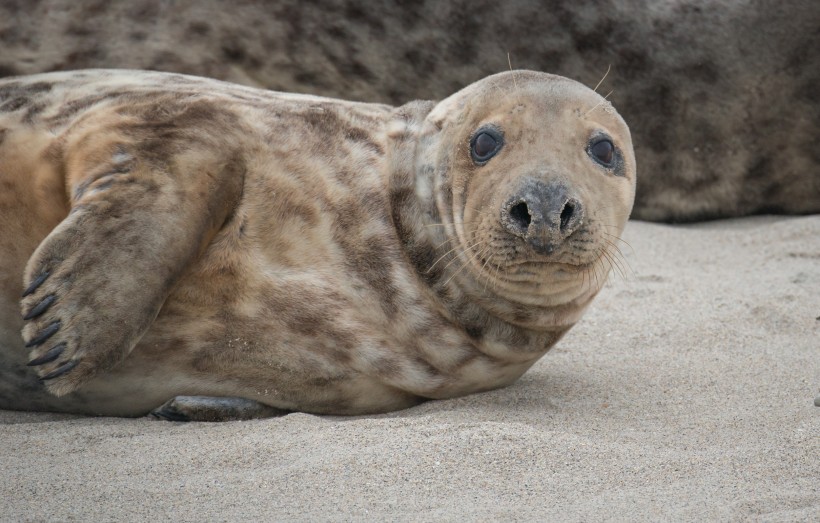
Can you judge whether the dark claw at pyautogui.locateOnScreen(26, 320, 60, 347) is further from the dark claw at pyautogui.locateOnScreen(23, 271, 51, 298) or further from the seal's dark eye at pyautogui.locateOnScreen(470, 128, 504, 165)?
the seal's dark eye at pyautogui.locateOnScreen(470, 128, 504, 165)

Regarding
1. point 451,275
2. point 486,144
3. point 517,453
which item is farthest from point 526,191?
point 517,453

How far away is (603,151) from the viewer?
361cm

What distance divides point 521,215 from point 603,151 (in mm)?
430

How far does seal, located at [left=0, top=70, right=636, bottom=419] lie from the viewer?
134 inches

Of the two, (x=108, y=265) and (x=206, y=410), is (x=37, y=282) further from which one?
(x=206, y=410)

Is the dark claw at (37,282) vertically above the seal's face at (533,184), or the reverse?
the seal's face at (533,184)

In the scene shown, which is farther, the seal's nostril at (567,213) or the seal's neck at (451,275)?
the seal's neck at (451,275)

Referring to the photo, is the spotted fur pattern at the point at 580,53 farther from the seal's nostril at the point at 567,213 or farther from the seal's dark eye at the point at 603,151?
the seal's nostril at the point at 567,213

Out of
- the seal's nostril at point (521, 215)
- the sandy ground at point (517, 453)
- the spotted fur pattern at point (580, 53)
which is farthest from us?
the spotted fur pattern at point (580, 53)

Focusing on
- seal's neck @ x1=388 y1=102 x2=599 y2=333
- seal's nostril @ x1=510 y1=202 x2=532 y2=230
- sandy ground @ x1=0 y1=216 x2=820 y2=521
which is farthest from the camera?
seal's neck @ x1=388 y1=102 x2=599 y2=333

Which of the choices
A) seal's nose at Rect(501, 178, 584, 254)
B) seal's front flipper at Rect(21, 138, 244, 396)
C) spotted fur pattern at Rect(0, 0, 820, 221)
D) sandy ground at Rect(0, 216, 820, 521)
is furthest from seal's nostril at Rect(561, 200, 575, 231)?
spotted fur pattern at Rect(0, 0, 820, 221)

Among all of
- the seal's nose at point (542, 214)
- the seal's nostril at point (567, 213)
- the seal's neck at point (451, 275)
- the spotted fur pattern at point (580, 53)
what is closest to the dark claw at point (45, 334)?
the seal's neck at point (451, 275)

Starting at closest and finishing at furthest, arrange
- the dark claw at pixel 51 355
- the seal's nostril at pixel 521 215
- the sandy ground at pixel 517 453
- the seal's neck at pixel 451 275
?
the sandy ground at pixel 517 453 → the dark claw at pixel 51 355 → the seal's nostril at pixel 521 215 → the seal's neck at pixel 451 275

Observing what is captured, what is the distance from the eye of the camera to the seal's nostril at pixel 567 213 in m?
3.28
